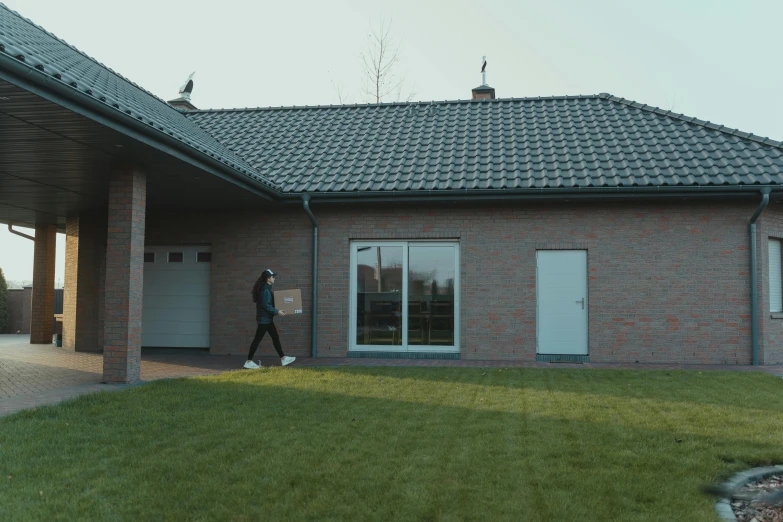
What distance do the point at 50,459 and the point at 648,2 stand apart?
10.6 meters

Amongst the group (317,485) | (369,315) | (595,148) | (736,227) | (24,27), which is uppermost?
(24,27)

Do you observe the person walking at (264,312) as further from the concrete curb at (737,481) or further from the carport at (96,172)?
the concrete curb at (737,481)

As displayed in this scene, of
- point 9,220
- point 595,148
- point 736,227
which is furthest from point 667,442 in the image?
point 9,220

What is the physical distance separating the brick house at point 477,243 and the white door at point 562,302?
26 millimetres

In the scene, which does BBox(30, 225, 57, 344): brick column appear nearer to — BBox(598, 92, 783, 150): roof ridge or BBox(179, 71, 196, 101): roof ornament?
BBox(179, 71, 196, 101): roof ornament

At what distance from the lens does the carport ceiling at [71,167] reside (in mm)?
7332

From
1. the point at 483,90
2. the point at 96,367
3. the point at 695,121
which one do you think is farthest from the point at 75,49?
the point at 695,121

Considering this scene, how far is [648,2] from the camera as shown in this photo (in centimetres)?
1084

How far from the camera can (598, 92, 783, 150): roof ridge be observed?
13.5m

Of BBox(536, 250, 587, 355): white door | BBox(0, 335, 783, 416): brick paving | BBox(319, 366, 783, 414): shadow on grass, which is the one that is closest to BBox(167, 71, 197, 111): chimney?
BBox(0, 335, 783, 416): brick paving

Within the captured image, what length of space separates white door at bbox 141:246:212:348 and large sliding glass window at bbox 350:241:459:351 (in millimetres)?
3406

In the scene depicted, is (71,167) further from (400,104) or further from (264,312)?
(400,104)

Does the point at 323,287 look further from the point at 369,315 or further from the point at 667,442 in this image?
the point at 667,442

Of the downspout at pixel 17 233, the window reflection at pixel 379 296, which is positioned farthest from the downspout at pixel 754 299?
the downspout at pixel 17 233
